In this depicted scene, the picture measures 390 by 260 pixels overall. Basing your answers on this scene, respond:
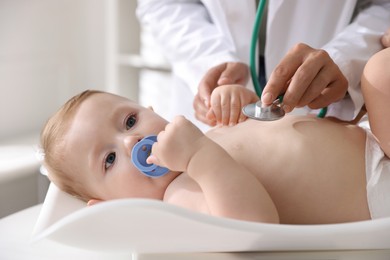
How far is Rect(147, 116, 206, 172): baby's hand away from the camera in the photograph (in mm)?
650

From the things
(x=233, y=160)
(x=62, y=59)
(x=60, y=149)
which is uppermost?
(x=233, y=160)

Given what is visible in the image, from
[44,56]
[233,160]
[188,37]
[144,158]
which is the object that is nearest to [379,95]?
[233,160]

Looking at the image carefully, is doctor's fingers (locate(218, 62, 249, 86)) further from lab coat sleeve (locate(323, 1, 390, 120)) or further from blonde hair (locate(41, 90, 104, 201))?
blonde hair (locate(41, 90, 104, 201))

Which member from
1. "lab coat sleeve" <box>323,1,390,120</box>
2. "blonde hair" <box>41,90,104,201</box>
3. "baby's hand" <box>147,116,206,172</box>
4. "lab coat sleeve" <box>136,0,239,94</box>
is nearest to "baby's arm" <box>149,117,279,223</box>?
"baby's hand" <box>147,116,206,172</box>

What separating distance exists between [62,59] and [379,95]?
1600 mm

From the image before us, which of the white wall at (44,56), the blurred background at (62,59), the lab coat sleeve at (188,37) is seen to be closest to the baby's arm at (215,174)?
the lab coat sleeve at (188,37)

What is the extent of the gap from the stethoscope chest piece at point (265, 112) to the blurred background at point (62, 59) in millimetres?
1208

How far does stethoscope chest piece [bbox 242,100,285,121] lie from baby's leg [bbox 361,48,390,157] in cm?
13

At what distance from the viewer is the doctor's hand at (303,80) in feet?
2.46

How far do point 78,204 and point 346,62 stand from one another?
21.5 inches

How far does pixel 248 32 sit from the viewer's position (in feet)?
4.08

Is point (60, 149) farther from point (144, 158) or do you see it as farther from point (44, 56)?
point (44, 56)

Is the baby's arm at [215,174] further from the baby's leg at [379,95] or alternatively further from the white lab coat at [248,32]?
the white lab coat at [248,32]

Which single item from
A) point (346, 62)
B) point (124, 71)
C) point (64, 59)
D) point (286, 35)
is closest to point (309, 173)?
point (346, 62)
